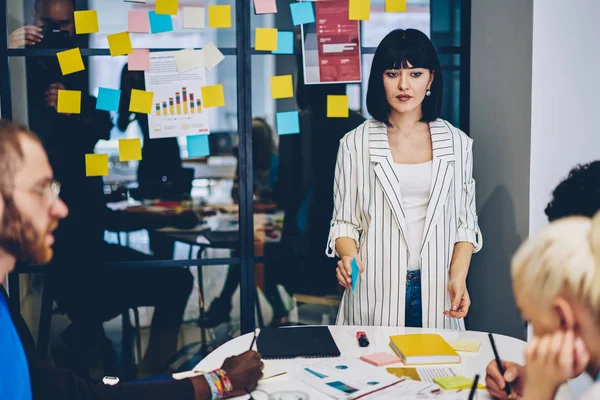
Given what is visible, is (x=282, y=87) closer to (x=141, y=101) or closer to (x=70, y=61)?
(x=141, y=101)

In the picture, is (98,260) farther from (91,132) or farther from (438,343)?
(438,343)

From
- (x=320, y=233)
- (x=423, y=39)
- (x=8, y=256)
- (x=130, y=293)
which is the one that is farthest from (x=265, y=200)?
(x=8, y=256)

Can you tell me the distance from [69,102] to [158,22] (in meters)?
0.56

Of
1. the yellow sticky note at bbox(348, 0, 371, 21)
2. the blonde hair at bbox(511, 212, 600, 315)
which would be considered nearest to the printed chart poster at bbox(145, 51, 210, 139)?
the yellow sticky note at bbox(348, 0, 371, 21)

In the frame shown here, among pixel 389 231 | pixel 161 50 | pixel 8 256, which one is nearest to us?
pixel 8 256

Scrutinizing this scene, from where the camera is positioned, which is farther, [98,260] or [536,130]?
[98,260]

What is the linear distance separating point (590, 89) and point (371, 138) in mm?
946

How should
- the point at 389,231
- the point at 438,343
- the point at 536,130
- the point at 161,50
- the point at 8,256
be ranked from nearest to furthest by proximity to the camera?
1. the point at 8,256
2. the point at 438,343
3. the point at 389,231
4. the point at 536,130
5. the point at 161,50

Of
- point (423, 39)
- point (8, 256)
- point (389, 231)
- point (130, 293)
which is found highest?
point (423, 39)

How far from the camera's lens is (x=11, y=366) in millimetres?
1252

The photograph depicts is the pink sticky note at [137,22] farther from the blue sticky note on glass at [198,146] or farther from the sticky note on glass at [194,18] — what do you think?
the blue sticky note on glass at [198,146]

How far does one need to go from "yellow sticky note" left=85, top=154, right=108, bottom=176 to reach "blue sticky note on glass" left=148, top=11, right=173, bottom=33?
2.12 ft

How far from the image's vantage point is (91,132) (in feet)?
A: 10.2

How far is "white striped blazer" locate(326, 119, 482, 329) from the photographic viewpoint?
2371mm
